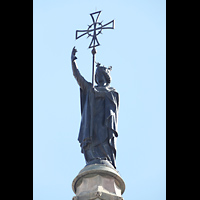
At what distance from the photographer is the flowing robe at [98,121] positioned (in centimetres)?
1716

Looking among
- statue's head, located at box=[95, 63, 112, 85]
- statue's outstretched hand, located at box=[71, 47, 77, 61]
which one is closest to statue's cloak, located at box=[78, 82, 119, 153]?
statue's head, located at box=[95, 63, 112, 85]

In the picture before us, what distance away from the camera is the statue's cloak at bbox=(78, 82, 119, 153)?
1738 centimetres

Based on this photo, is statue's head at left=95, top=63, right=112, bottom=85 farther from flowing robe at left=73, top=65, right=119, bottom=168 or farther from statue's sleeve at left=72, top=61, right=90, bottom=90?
statue's sleeve at left=72, top=61, right=90, bottom=90

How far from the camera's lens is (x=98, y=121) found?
1780 centimetres

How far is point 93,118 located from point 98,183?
273cm
